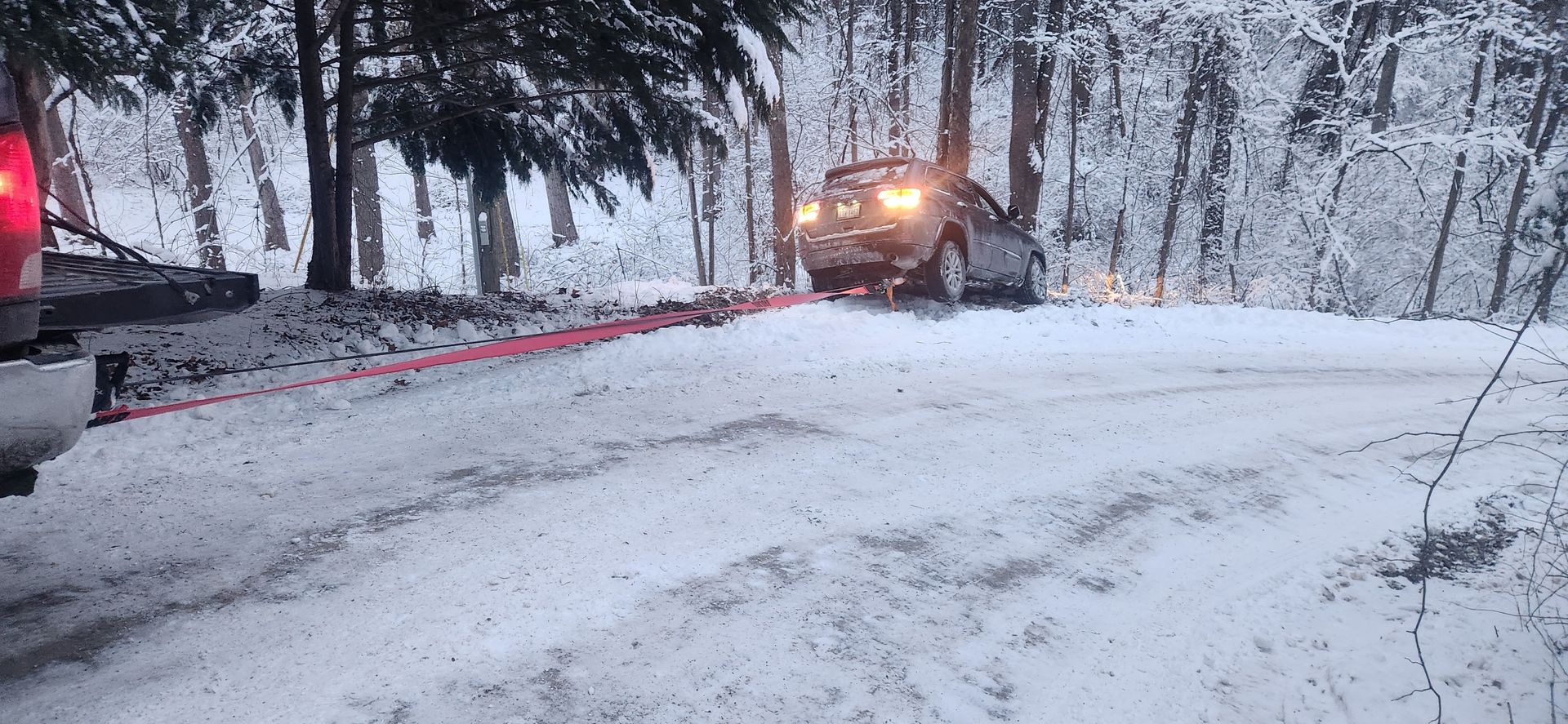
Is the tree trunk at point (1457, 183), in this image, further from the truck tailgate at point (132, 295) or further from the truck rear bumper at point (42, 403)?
the truck rear bumper at point (42, 403)

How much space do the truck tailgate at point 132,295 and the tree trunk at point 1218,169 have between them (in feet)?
64.2

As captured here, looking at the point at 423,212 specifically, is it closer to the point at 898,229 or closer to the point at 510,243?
the point at 510,243

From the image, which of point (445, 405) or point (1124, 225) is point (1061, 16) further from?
point (445, 405)

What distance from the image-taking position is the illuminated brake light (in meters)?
9.05

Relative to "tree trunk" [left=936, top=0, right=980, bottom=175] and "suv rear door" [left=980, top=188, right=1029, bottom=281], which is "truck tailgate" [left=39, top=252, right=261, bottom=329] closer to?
"suv rear door" [left=980, top=188, right=1029, bottom=281]

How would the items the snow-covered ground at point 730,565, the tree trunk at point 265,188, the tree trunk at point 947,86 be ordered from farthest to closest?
the tree trunk at point 265,188 → the tree trunk at point 947,86 → the snow-covered ground at point 730,565

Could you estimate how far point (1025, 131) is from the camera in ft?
46.9

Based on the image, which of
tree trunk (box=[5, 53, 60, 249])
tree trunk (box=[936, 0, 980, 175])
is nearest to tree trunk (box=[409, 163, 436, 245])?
tree trunk (box=[5, 53, 60, 249])

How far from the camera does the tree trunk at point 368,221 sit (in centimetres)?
1573

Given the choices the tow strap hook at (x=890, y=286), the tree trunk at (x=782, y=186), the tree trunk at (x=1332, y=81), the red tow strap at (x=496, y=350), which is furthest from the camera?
the tree trunk at (x=1332, y=81)

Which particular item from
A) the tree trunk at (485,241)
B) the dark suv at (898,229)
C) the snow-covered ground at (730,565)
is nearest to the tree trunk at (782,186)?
the dark suv at (898,229)

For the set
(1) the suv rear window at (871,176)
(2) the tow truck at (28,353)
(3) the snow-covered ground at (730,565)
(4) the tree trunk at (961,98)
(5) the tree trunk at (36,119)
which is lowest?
(3) the snow-covered ground at (730,565)

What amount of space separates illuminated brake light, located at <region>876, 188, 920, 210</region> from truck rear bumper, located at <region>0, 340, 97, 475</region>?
7809mm

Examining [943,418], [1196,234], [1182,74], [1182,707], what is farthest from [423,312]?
[1196,234]
